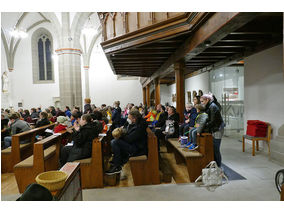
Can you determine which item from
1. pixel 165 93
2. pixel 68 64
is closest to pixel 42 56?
pixel 68 64

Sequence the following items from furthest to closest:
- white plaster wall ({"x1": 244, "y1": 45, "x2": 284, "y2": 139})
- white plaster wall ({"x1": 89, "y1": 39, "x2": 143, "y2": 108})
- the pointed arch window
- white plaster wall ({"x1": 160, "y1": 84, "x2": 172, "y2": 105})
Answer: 1. white plaster wall ({"x1": 160, "y1": 84, "x2": 172, "y2": 105})
2. white plaster wall ({"x1": 89, "y1": 39, "x2": 143, "y2": 108})
3. the pointed arch window
4. white plaster wall ({"x1": 244, "y1": 45, "x2": 284, "y2": 139})

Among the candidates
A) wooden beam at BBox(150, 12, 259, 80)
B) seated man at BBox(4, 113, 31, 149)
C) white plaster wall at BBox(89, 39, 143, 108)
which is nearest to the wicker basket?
wooden beam at BBox(150, 12, 259, 80)

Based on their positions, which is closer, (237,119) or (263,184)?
(263,184)

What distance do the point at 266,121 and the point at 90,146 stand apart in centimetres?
501

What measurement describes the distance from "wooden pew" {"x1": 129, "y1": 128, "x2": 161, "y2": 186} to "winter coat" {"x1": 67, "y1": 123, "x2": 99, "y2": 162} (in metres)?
0.91

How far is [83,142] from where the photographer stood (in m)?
4.39

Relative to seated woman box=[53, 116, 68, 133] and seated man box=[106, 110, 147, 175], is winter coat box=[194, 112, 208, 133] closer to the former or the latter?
seated man box=[106, 110, 147, 175]

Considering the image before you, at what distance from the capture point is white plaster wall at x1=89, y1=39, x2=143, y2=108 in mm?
20594

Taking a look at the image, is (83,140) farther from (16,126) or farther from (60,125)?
(16,126)

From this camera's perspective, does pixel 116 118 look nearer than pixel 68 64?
Yes

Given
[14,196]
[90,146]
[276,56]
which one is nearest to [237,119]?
[276,56]

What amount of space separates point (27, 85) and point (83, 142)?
18.5 m

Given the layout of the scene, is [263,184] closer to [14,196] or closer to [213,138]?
[213,138]

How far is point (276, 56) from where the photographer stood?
587 centimetres
